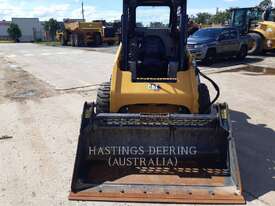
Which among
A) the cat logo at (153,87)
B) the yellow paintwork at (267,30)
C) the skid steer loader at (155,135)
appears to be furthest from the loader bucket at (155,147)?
the yellow paintwork at (267,30)

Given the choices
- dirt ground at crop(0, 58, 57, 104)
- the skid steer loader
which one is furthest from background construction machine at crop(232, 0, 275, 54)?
the skid steer loader

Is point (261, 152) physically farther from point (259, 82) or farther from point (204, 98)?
point (259, 82)

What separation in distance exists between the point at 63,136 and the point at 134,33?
2.22 meters

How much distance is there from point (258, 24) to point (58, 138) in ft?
52.6

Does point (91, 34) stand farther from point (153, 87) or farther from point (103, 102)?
point (153, 87)

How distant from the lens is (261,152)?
5.66 meters

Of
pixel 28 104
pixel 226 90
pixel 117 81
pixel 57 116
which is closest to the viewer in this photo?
pixel 117 81

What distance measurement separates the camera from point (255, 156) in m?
5.51

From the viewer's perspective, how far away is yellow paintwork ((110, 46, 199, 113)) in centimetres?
530

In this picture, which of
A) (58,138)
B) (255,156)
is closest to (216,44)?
(255,156)

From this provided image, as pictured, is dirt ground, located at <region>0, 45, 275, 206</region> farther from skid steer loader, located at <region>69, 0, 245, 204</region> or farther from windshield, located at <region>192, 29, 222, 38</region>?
windshield, located at <region>192, 29, 222, 38</region>

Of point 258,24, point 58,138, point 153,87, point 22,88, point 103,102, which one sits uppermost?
point 258,24

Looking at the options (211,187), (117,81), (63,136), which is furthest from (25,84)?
(211,187)

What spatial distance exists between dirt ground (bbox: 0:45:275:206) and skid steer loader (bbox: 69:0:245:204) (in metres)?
0.32
